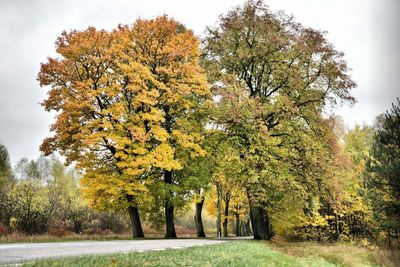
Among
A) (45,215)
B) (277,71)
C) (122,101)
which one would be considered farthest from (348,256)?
(45,215)

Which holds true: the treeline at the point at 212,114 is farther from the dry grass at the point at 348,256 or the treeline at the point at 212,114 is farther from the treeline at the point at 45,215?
the treeline at the point at 45,215

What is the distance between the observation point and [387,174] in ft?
62.4

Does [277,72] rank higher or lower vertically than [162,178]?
higher

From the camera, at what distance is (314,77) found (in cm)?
2438

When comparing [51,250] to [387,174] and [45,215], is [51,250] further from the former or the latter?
[45,215]

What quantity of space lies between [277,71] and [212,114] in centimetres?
502

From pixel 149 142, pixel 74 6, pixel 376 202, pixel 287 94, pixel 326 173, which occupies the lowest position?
pixel 376 202

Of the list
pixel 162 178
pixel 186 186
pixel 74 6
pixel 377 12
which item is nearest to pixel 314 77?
pixel 186 186

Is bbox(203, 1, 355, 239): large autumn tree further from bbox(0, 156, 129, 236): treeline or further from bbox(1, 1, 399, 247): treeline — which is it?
bbox(0, 156, 129, 236): treeline

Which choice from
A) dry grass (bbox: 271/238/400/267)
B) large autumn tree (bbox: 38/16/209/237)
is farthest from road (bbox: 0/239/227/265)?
large autumn tree (bbox: 38/16/209/237)

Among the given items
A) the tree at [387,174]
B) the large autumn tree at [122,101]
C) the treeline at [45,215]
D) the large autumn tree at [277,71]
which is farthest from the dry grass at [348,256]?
the treeline at [45,215]

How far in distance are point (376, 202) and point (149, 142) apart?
1350 centimetres

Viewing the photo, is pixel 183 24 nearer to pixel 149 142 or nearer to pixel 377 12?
pixel 149 142

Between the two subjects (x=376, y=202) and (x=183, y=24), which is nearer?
(x=376, y=202)
